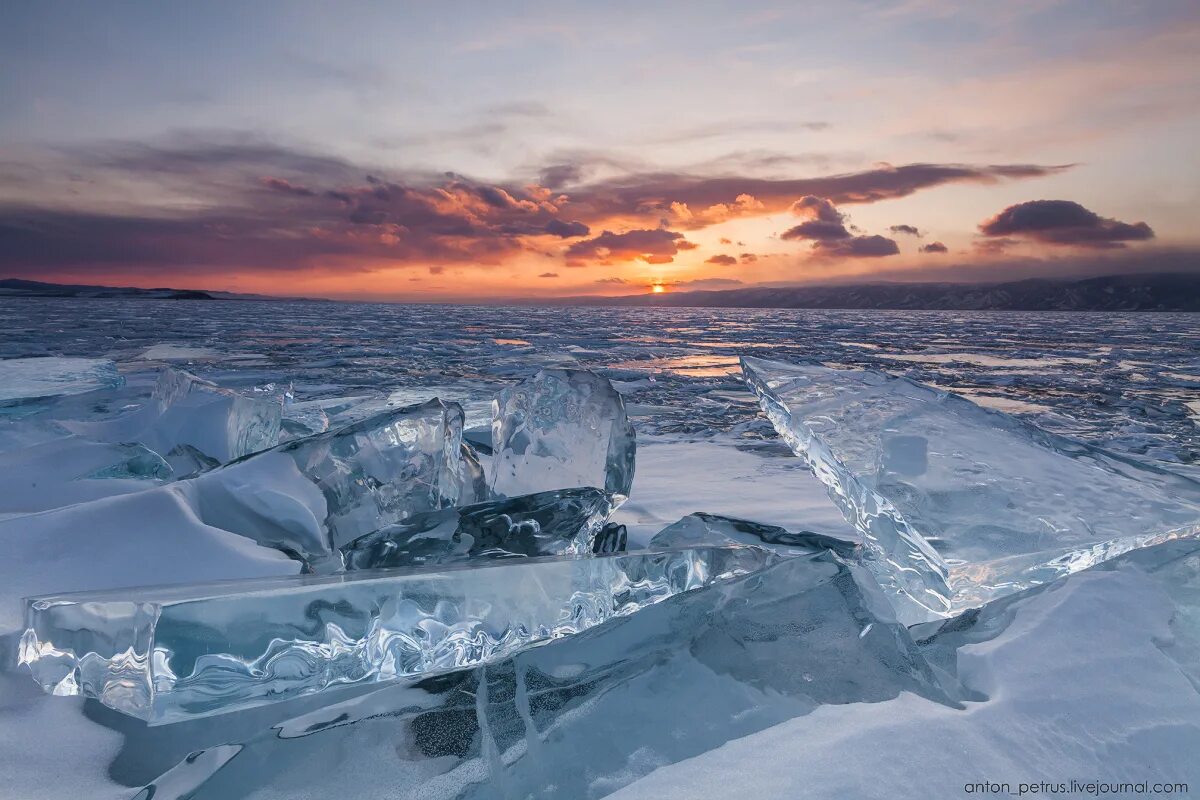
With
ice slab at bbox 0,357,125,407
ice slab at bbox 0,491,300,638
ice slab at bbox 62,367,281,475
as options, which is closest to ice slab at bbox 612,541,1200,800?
ice slab at bbox 0,491,300,638

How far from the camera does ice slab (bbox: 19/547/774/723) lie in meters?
0.75

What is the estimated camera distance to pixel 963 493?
1.36m

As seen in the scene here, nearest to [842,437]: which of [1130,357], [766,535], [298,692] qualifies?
[766,535]

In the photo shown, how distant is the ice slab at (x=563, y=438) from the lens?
1849mm

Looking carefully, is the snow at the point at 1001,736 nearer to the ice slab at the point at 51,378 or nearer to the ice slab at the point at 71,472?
the ice slab at the point at 71,472

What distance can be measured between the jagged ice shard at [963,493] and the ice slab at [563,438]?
1.50ft

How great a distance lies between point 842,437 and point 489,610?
3.26 ft

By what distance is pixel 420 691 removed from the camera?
3.03 feet

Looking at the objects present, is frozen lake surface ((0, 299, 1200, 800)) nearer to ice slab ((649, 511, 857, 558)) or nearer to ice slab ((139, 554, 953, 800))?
ice slab ((139, 554, 953, 800))

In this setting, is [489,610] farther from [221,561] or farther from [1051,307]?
[1051,307]

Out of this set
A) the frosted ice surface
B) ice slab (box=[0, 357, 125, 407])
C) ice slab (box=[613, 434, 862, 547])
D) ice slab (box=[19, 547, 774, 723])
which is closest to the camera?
ice slab (box=[19, 547, 774, 723])

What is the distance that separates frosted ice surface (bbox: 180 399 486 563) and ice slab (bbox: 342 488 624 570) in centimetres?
23

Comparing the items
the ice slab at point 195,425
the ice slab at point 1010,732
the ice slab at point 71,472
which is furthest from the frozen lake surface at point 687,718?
the ice slab at point 195,425

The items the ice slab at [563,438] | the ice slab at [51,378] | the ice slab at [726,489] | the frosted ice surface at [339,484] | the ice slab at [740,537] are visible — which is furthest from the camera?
the ice slab at [51,378]
